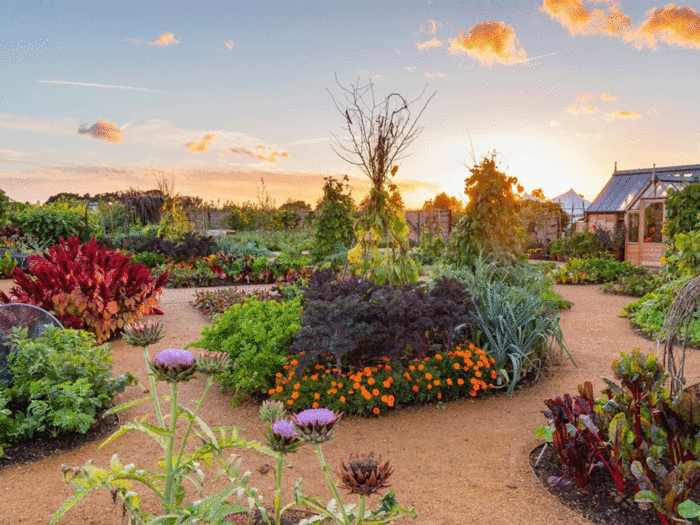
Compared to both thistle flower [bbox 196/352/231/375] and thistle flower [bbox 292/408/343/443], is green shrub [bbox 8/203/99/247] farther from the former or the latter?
thistle flower [bbox 292/408/343/443]

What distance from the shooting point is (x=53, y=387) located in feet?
11.1

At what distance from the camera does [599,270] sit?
11.4 metres

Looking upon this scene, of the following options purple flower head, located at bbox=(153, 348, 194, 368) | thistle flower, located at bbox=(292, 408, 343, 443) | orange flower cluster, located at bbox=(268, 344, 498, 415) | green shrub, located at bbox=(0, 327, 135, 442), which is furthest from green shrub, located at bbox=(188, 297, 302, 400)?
thistle flower, located at bbox=(292, 408, 343, 443)

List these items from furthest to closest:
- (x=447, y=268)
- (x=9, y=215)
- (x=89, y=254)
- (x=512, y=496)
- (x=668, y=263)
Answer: (x=9, y=215) → (x=668, y=263) → (x=447, y=268) → (x=89, y=254) → (x=512, y=496)

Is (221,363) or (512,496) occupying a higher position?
(221,363)

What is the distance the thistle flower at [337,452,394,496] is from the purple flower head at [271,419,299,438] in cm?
17

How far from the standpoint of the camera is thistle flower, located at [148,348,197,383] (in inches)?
67.4

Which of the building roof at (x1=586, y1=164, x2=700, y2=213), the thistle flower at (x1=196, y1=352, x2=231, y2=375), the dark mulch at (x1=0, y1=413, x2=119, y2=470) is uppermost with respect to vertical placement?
the building roof at (x1=586, y1=164, x2=700, y2=213)

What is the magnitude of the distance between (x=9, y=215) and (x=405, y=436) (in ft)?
50.9

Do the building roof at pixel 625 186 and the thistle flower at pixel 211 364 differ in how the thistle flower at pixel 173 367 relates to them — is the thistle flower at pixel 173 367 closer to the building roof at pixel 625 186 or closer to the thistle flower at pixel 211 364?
the thistle flower at pixel 211 364

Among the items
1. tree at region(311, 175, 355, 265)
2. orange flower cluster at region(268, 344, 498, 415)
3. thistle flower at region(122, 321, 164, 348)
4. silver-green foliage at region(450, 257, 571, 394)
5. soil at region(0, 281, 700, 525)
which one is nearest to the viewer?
thistle flower at region(122, 321, 164, 348)

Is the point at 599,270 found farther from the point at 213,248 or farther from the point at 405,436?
the point at 405,436

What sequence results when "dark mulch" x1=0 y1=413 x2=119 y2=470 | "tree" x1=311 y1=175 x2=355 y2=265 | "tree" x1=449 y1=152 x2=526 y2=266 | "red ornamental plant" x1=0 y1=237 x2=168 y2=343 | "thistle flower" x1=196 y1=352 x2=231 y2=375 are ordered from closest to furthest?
"thistle flower" x1=196 y1=352 x2=231 y2=375 → "dark mulch" x1=0 y1=413 x2=119 y2=470 → "red ornamental plant" x1=0 y1=237 x2=168 y2=343 → "tree" x1=449 y1=152 x2=526 y2=266 → "tree" x1=311 y1=175 x2=355 y2=265

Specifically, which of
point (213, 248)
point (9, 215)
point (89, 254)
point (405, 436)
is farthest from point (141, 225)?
point (405, 436)
